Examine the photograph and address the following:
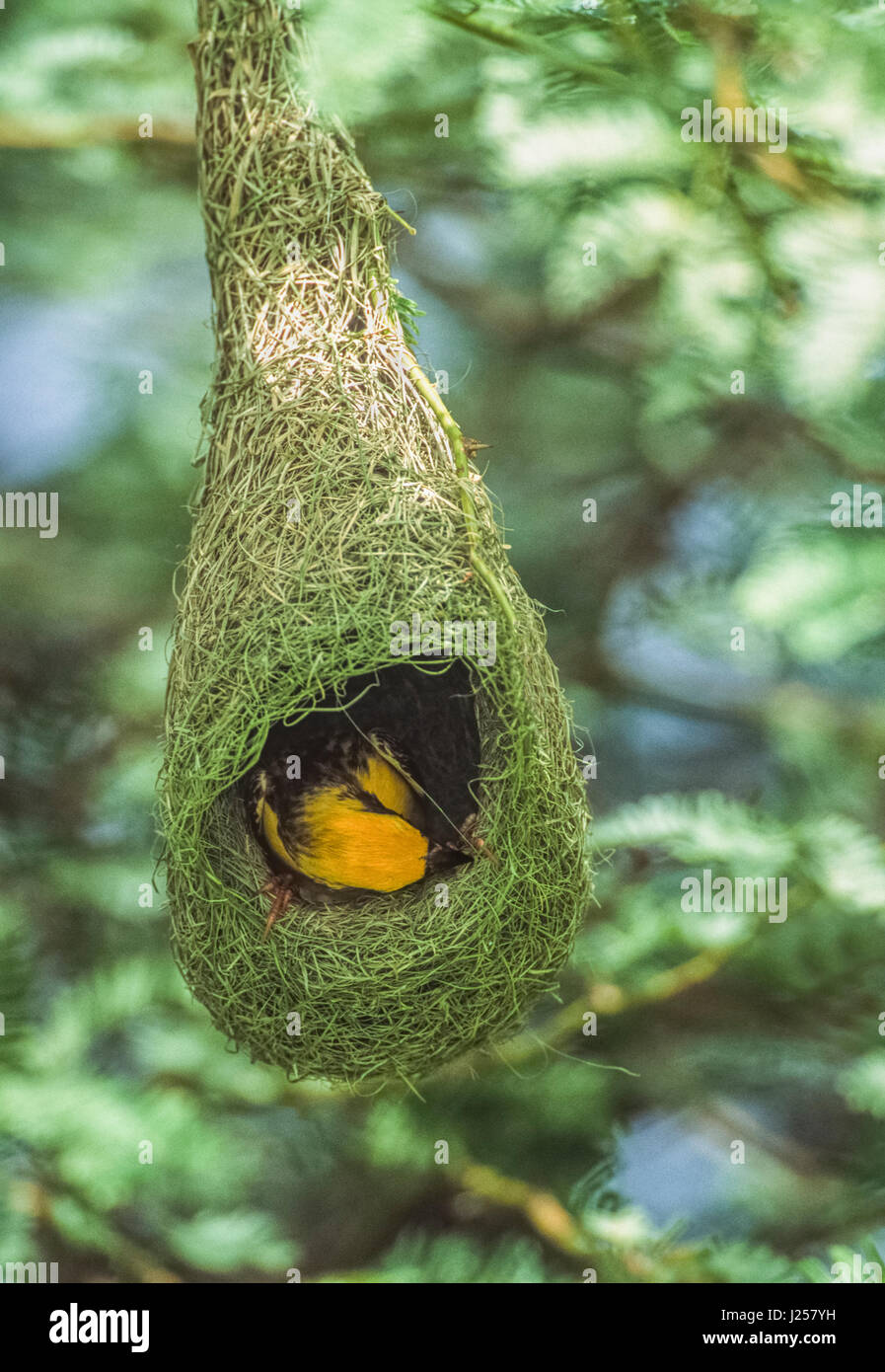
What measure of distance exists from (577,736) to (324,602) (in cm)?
67

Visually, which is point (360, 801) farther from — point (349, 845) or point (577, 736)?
point (577, 736)

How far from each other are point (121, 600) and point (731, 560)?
931 mm

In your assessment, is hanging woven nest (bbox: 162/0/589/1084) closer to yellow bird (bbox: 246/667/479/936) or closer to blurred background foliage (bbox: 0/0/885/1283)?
yellow bird (bbox: 246/667/479/936)

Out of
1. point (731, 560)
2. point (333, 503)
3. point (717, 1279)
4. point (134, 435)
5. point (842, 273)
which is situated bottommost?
point (717, 1279)

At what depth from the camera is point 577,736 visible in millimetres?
1506

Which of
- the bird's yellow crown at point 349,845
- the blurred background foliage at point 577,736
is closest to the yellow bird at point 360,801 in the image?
the bird's yellow crown at point 349,845

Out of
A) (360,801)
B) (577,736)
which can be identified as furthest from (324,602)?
(577,736)

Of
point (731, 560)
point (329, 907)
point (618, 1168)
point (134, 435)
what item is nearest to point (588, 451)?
point (731, 560)

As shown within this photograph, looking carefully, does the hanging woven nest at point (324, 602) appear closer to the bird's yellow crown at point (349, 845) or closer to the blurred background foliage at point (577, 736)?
the bird's yellow crown at point (349, 845)

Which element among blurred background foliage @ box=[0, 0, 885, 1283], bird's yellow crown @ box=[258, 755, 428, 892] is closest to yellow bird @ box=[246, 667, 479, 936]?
bird's yellow crown @ box=[258, 755, 428, 892]

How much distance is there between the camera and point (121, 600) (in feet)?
5.42

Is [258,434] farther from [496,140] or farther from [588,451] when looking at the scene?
[588,451]

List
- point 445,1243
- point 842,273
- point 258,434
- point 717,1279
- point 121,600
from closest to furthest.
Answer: point 842,273 < point 258,434 < point 717,1279 < point 445,1243 < point 121,600

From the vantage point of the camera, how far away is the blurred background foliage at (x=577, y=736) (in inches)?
48.9
